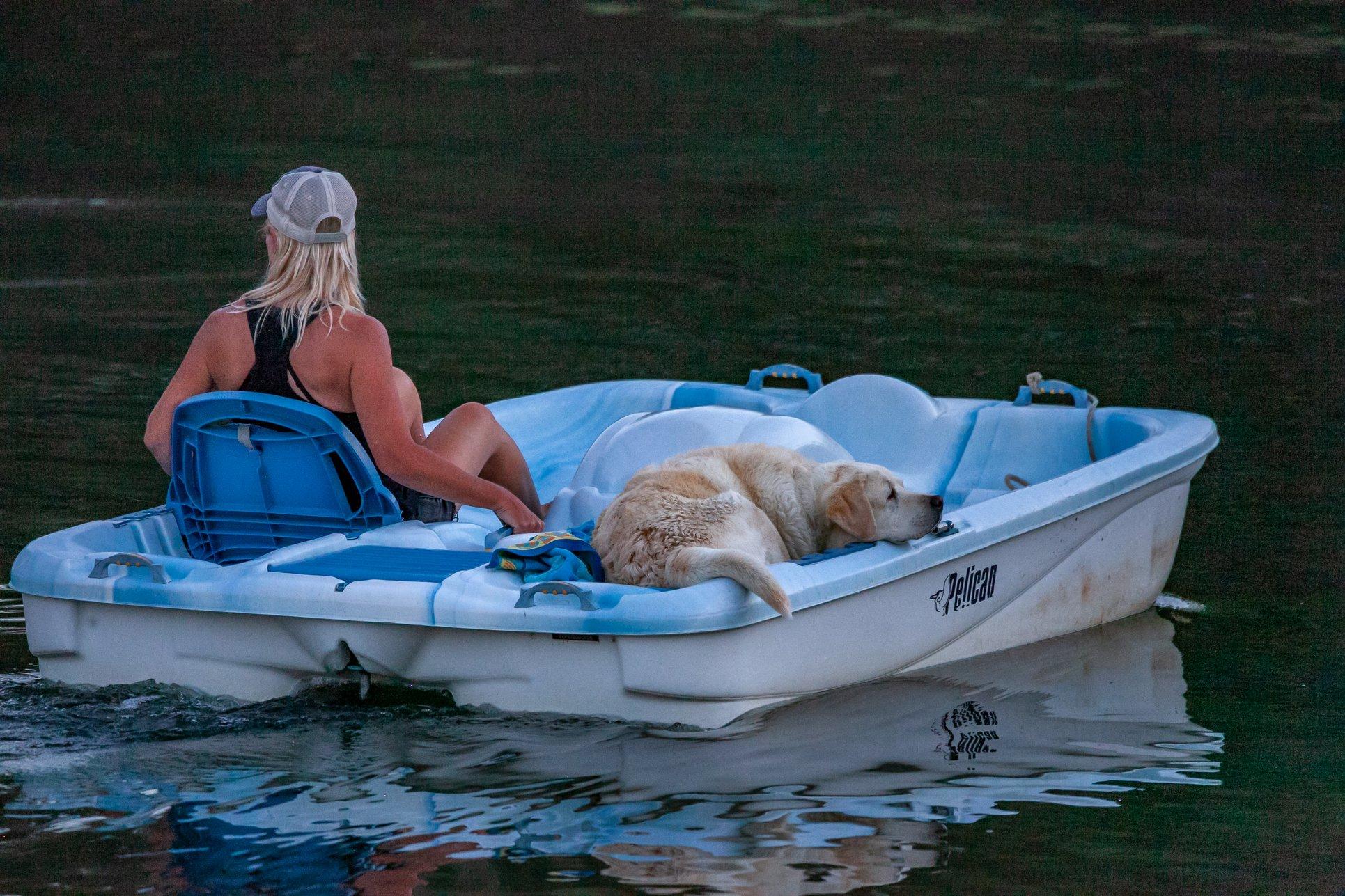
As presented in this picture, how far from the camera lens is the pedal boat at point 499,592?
13.9 feet

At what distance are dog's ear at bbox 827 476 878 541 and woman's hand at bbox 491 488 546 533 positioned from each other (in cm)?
78

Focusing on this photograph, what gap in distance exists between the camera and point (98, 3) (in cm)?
2461

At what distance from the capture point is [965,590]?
5.08 m

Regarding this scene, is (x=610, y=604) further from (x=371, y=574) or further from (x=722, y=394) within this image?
(x=722, y=394)

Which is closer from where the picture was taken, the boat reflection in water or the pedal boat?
the boat reflection in water

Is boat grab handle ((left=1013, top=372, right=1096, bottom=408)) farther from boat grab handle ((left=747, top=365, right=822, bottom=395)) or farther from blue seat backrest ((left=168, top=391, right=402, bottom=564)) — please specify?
blue seat backrest ((left=168, top=391, right=402, bottom=564))

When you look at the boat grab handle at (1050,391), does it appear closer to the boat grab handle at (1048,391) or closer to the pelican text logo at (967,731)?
the boat grab handle at (1048,391)

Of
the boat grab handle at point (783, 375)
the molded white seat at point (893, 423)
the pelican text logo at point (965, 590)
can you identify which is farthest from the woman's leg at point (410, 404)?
the boat grab handle at point (783, 375)

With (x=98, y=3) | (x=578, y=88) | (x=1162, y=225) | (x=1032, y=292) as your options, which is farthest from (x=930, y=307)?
(x=98, y=3)

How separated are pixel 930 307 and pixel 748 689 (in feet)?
21.9

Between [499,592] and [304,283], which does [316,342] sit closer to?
[304,283]

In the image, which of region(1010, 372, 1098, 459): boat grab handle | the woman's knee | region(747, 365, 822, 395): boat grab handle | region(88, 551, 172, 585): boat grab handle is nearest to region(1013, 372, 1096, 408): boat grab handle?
region(1010, 372, 1098, 459): boat grab handle

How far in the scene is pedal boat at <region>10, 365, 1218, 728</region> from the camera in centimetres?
423

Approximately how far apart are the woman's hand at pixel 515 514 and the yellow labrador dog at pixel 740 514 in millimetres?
229
